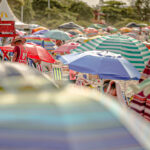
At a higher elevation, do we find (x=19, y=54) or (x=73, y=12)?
(x=19, y=54)

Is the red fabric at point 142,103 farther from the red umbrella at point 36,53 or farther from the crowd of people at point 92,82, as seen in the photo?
the red umbrella at point 36,53

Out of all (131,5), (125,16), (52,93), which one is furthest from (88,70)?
(131,5)

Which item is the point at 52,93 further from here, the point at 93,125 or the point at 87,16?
the point at 87,16

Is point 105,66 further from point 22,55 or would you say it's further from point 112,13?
point 112,13

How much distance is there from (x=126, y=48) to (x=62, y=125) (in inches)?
255

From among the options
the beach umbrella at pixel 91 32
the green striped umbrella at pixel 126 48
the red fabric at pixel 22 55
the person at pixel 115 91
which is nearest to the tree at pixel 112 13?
the beach umbrella at pixel 91 32

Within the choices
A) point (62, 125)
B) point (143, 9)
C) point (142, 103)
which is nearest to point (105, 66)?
point (142, 103)

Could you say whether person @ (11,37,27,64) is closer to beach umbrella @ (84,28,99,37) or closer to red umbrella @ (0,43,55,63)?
red umbrella @ (0,43,55,63)

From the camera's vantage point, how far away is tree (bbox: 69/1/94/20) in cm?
7250

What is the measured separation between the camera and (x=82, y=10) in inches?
2844

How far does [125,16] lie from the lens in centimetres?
8206

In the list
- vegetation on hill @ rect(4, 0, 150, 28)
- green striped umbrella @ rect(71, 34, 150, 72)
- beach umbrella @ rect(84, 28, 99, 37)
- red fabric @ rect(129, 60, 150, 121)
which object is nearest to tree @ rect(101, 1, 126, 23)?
vegetation on hill @ rect(4, 0, 150, 28)

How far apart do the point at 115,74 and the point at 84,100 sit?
13.1 feet

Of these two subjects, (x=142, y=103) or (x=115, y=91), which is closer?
(x=142, y=103)
